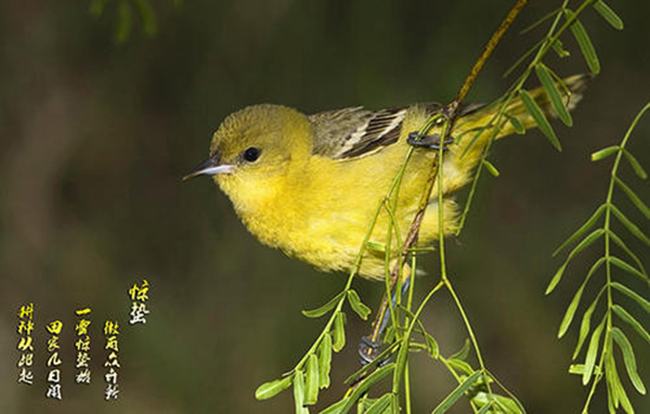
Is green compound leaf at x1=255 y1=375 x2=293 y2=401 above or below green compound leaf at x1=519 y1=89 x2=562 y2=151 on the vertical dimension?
below

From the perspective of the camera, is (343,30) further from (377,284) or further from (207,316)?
(207,316)

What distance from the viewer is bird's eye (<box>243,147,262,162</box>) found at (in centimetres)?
303

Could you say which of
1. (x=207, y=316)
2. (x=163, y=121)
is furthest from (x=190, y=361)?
(x=163, y=121)

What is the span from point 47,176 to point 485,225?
6.52 ft

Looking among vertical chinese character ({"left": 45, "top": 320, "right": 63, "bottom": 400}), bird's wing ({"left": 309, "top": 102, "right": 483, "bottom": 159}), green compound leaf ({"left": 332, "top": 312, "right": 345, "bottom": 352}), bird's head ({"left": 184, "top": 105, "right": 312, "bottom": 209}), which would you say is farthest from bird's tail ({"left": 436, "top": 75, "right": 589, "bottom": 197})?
vertical chinese character ({"left": 45, "top": 320, "right": 63, "bottom": 400})

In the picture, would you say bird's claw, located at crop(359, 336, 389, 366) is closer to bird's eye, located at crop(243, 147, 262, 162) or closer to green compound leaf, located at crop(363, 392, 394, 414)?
green compound leaf, located at crop(363, 392, 394, 414)

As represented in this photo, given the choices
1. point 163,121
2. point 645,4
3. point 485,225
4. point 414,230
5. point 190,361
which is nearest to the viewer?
point 414,230

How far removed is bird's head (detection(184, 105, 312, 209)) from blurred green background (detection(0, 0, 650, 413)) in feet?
2.57

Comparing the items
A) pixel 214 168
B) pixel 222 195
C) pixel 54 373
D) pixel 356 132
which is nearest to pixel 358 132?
pixel 356 132

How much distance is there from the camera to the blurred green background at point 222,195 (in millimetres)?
4172

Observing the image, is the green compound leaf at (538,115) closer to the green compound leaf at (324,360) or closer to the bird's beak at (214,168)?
the green compound leaf at (324,360)

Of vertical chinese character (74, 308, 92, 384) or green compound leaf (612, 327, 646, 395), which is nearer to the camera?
green compound leaf (612, 327, 646, 395)

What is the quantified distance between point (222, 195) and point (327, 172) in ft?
6.39

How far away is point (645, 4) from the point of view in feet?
13.3
